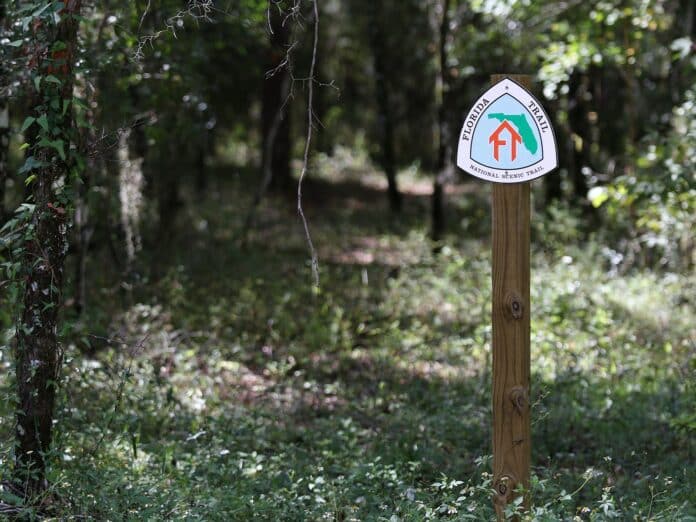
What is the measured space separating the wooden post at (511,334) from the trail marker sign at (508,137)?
8 centimetres

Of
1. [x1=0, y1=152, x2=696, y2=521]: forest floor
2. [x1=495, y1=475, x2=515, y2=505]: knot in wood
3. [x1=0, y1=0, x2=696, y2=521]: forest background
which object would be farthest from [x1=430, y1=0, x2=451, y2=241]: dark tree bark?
[x1=495, y1=475, x2=515, y2=505]: knot in wood

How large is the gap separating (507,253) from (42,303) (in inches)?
102

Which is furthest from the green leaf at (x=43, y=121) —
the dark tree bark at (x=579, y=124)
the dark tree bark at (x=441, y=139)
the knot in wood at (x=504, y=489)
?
the dark tree bark at (x=579, y=124)

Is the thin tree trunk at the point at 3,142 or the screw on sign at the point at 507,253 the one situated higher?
the thin tree trunk at the point at 3,142

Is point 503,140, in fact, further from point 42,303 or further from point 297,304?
point 297,304

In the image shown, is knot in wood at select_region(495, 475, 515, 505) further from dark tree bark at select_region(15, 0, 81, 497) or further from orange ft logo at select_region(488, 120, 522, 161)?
dark tree bark at select_region(15, 0, 81, 497)

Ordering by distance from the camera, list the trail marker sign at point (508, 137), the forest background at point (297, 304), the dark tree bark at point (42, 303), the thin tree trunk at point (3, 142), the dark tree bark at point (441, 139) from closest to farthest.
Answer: the trail marker sign at point (508, 137) → the dark tree bark at point (42, 303) → the forest background at point (297, 304) → the thin tree trunk at point (3, 142) → the dark tree bark at point (441, 139)

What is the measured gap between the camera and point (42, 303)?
451 centimetres

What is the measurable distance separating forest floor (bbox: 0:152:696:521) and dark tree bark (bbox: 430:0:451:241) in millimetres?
1170

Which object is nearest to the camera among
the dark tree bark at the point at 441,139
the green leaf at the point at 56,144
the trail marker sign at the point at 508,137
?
the trail marker sign at the point at 508,137

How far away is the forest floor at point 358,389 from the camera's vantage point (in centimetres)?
483

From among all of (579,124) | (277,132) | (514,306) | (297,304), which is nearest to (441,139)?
(579,124)

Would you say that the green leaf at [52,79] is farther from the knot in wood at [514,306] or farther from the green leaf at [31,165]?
the knot in wood at [514,306]

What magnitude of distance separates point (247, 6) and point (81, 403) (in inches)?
237
